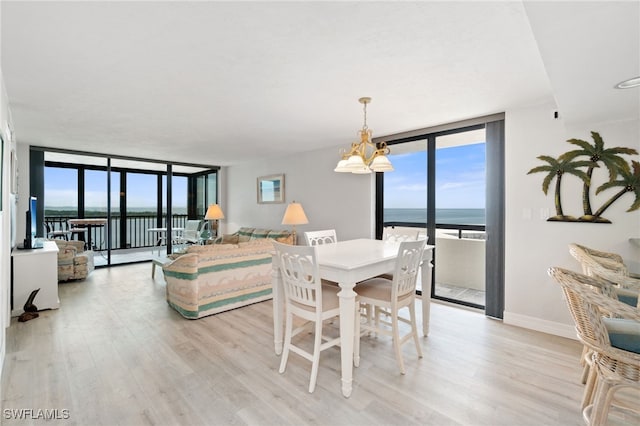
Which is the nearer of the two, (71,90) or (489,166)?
(71,90)

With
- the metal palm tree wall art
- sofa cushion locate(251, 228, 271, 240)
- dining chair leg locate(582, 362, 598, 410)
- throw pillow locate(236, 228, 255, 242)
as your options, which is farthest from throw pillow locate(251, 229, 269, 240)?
dining chair leg locate(582, 362, 598, 410)

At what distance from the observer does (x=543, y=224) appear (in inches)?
121

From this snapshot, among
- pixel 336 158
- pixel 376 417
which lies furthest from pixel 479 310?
pixel 336 158

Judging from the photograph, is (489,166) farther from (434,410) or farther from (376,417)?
(376,417)

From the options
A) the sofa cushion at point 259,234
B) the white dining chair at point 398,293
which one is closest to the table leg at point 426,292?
the white dining chair at point 398,293

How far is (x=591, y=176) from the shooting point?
2809mm

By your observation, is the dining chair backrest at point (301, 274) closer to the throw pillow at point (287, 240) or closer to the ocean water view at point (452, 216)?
the ocean water view at point (452, 216)

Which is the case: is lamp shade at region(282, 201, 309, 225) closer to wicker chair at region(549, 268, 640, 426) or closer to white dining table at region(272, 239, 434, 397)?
white dining table at region(272, 239, 434, 397)

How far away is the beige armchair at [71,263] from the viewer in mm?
4785

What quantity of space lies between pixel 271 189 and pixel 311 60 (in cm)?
438

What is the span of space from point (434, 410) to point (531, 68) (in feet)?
8.30

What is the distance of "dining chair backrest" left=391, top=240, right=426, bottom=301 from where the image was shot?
2.19 meters

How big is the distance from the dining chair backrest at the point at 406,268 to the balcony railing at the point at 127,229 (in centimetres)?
618

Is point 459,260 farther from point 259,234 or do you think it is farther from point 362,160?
point 259,234
